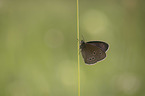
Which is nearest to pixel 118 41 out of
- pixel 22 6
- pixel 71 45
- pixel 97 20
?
pixel 97 20

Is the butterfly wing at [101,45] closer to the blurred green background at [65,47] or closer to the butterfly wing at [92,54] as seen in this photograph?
the butterfly wing at [92,54]

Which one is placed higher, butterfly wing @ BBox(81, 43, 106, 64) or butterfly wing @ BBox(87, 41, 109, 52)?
butterfly wing @ BBox(87, 41, 109, 52)

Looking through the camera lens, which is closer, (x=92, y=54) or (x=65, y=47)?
(x=92, y=54)

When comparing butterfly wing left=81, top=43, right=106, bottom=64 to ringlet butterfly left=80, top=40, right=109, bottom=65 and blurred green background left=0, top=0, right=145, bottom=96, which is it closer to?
ringlet butterfly left=80, top=40, right=109, bottom=65

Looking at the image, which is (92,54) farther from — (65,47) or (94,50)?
(65,47)

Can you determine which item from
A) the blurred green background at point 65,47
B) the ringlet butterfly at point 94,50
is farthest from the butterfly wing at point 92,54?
the blurred green background at point 65,47

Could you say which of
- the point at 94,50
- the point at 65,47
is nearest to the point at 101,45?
the point at 94,50

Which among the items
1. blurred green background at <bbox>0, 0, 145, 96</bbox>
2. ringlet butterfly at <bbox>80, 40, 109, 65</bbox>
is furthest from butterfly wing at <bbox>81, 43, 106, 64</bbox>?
blurred green background at <bbox>0, 0, 145, 96</bbox>
